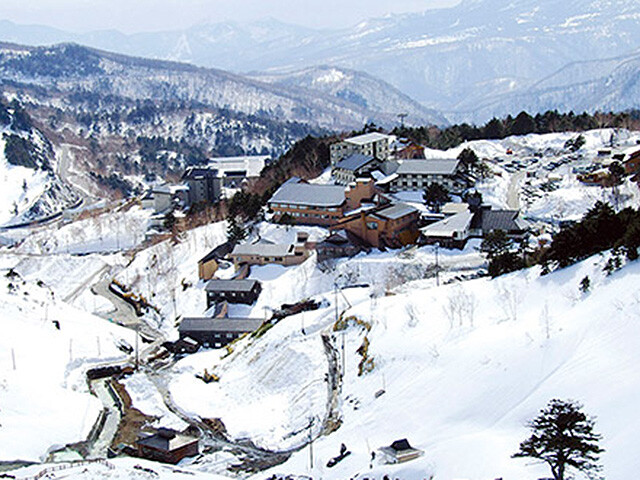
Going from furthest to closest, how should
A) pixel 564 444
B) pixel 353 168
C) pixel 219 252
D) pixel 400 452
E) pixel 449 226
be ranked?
pixel 353 168, pixel 219 252, pixel 449 226, pixel 400 452, pixel 564 444

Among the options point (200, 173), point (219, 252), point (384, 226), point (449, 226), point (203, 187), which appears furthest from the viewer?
point (200, 173)

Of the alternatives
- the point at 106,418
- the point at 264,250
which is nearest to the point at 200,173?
the point at 264,250

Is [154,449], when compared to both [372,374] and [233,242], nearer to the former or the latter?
[372,374]

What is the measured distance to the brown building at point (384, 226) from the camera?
36688 mm

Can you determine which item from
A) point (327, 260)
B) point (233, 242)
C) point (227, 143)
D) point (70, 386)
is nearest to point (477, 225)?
point (327, 260)

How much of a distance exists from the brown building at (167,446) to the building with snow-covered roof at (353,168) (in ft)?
85.7

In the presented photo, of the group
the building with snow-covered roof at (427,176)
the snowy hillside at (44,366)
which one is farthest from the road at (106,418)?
the building with snow-covered roof at (427,176)

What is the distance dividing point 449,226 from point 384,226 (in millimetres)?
3267

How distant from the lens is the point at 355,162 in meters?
46.6

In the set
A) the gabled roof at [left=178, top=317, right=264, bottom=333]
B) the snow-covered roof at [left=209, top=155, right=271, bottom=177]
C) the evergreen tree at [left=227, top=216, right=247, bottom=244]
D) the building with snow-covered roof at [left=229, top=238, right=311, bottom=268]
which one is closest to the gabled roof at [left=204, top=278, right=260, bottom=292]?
the building with snow-covered roof at [left=229, top=238, right=311, bottom=268]

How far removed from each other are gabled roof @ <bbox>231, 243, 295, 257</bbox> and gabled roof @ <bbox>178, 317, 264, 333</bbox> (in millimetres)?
5160

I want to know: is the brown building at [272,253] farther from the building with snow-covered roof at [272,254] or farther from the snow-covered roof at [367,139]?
the snow-covered roof at [367,139]

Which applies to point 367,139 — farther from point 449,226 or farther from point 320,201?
point 449,226

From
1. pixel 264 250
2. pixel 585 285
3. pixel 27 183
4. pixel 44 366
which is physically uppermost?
pixel 585 285
